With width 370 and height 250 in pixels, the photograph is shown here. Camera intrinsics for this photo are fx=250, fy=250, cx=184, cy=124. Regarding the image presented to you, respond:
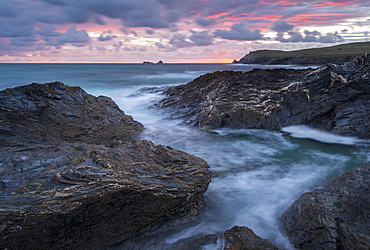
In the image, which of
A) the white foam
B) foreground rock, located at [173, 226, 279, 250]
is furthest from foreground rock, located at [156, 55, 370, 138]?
foreground rock, located at [173, 226, 279, 250]

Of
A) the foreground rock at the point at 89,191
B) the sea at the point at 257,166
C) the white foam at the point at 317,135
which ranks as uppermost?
the foreground rock at the point at 89,191

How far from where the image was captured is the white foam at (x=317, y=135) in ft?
33.3

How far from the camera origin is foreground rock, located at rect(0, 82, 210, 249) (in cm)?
352

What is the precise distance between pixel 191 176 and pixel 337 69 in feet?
37.8

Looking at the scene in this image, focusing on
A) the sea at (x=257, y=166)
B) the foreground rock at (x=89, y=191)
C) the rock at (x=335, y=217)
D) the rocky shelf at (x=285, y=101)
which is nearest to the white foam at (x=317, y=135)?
the sea at (x=257, y=166)

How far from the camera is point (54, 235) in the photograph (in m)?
3.63

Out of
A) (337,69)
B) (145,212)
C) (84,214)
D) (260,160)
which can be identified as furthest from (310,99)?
(84,214)

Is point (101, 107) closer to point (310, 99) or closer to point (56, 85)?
point (56, 85)

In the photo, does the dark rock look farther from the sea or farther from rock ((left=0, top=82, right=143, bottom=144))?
rock ((left=0, top=82, right=143, bottom=144))

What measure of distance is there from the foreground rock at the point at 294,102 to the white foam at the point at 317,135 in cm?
26

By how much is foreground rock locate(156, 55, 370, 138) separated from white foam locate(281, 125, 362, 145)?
0.26m

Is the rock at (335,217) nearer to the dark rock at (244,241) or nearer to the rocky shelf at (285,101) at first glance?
the dark rock at (244,241)

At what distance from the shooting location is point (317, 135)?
36.1 ft

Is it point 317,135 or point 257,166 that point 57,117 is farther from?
point 317,135
